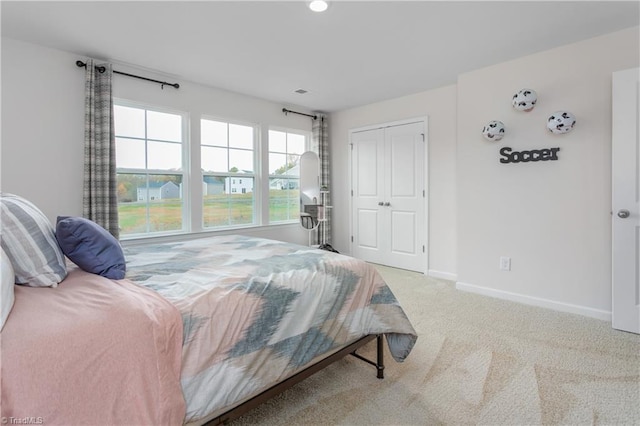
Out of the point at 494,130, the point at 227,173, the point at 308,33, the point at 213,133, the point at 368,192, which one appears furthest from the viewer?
the point at 368,192

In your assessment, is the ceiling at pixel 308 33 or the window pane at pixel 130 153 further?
the window pane at pixel 130 153

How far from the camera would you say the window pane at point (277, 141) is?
15.5 feet

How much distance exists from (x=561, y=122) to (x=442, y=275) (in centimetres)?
210

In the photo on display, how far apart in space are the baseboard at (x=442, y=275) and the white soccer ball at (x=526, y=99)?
2010 millimetres

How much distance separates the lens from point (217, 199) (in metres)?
4.16

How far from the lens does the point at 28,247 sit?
125 cm

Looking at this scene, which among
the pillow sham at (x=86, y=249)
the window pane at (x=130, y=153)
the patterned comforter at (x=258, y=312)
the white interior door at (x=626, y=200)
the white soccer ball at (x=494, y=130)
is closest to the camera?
the patterned comforter at (x=258, y=312)

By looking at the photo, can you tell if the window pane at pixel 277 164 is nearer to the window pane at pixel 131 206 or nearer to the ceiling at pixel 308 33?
the ceiling at pixel 308 33

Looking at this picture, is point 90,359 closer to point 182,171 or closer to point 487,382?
point 487,382

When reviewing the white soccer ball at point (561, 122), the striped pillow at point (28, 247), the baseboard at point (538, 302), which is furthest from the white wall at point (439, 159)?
the striped pillow at point (28, 247)

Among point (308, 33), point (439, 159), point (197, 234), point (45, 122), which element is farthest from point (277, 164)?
point (45, 122)

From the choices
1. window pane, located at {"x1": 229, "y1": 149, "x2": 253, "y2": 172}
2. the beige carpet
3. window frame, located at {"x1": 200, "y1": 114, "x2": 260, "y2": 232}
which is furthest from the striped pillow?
window pane, located at {"x1": 229, "y1": 149, "x2": 253, "y2": 172}

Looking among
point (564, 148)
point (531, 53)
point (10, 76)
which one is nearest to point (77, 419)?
point (10, 76)

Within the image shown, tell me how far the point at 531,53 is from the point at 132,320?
3.76m
